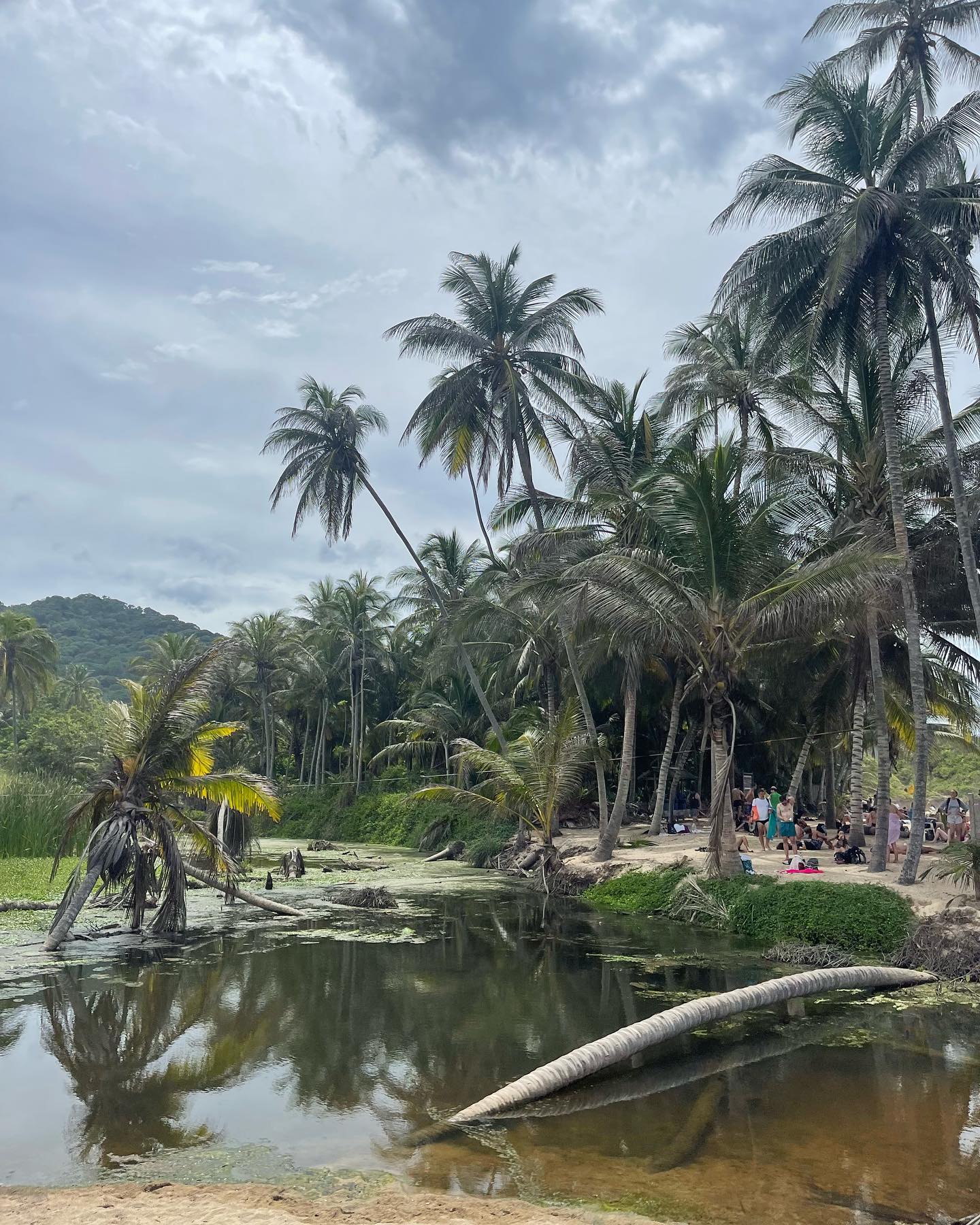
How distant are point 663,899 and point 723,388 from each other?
14.3m

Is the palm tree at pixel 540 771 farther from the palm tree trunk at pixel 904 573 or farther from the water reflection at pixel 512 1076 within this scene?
the palm tree trunk at pixel 904 573

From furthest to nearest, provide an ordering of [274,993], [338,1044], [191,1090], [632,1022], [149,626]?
[149,626], [274,993], [632,1022], [338,1044], [191,1090]

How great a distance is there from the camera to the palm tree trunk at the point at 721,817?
16.5m

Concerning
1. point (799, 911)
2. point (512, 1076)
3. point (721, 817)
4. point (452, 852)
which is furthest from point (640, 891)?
point (452, 852)

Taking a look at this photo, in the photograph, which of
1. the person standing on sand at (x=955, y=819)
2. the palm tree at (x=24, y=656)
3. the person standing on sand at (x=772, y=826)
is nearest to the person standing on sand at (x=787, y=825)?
the person standing on sand at (x=772, y=826)

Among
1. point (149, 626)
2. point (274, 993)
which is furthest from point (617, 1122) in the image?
point (149, 626)

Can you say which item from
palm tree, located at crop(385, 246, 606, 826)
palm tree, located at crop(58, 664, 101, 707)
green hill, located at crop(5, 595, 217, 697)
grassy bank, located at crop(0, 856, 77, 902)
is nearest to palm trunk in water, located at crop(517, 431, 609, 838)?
palm tree, located at crop(385, 246, 606, 826)

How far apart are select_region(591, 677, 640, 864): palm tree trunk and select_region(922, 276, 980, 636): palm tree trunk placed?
8.33m

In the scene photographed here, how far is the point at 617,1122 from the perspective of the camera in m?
6.86

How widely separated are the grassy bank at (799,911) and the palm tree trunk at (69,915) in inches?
400

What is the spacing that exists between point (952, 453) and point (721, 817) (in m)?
7.69

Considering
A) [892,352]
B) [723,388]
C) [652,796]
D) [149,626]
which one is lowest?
[652,796]

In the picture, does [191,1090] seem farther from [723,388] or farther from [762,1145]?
[723,388]

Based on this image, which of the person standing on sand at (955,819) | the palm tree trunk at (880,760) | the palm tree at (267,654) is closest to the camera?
the palm tree trunk at (880,760)
